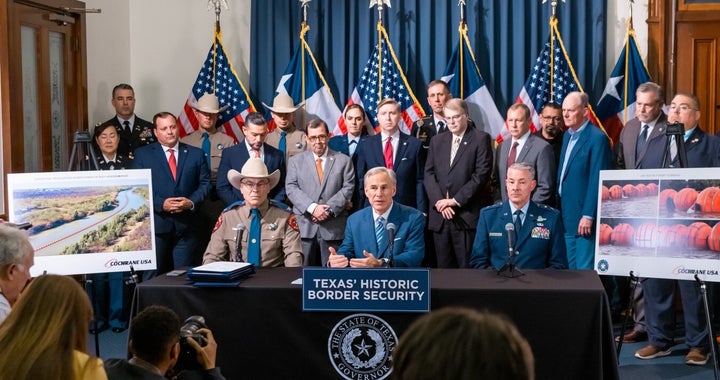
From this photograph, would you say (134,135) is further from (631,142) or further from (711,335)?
(711,335)

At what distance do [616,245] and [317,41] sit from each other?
3.68 meters

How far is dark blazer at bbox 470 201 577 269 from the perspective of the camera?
4457 millimetres

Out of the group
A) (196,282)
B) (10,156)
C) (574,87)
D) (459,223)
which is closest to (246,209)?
(196,282)

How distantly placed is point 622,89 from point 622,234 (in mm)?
2464

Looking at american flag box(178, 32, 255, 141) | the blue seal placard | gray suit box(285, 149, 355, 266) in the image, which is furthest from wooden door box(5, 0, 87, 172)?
the blue seal placard

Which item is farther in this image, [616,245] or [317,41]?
[317,41]

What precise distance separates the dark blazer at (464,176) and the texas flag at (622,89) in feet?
4.22

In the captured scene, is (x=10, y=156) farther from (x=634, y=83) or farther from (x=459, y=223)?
(x=634, y=83)

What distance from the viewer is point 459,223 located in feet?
19.5

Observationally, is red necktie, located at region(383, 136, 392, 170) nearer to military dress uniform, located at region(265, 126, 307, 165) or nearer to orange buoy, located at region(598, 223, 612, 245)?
military dress uniform, located at region(265, 126, 307, 165)

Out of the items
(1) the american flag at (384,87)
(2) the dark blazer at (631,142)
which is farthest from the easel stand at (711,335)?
(1) the american flag at (384,87)

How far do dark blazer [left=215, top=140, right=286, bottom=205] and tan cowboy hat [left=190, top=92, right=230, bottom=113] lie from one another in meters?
0.66

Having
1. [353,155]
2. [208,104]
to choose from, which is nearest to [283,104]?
Result: [208,104]

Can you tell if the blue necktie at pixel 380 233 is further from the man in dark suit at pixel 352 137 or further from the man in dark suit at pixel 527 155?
the man in dark suit at pixel 352 137
